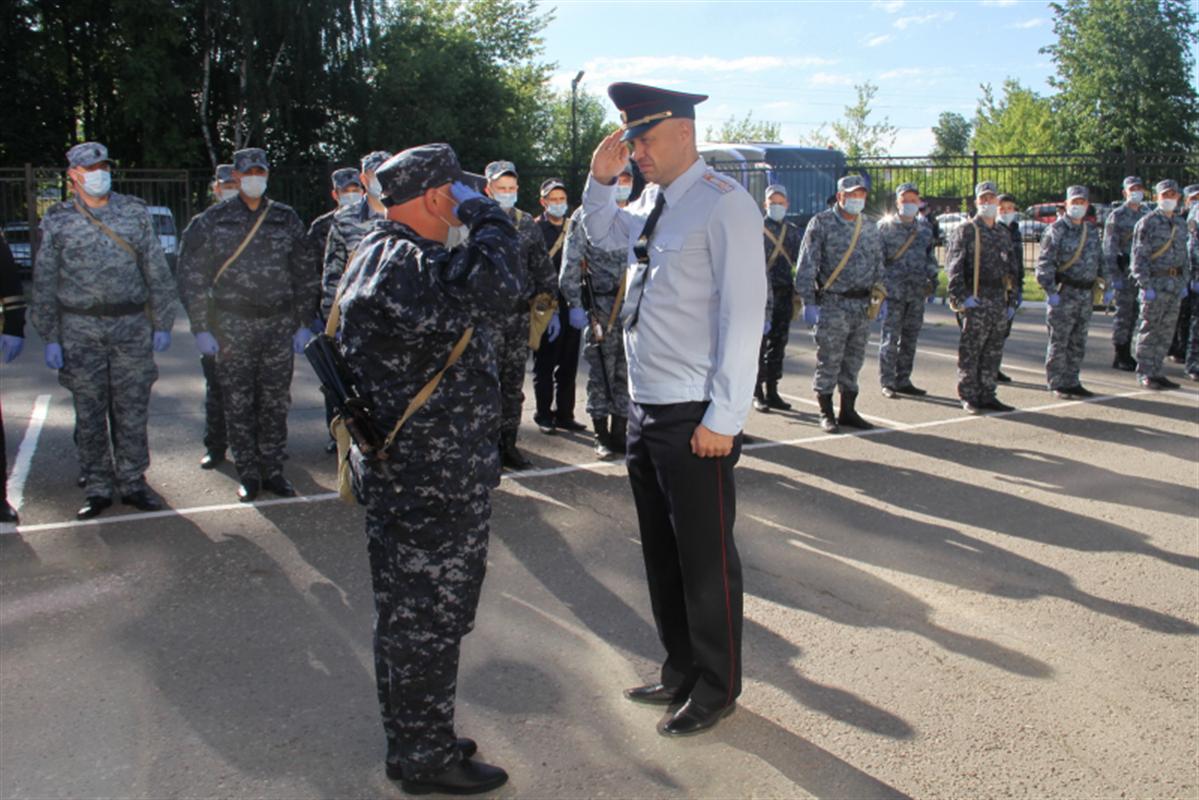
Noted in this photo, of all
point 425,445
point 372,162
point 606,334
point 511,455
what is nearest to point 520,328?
point 606,334

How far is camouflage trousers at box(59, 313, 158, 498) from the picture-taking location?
631cm

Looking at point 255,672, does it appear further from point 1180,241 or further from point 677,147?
point 1180,241

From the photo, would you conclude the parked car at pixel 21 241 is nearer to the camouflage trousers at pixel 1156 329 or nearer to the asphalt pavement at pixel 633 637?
the asphalt pavement at pixel 633 637

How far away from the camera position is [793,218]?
25.0 m

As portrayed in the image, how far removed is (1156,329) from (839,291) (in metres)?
4.26

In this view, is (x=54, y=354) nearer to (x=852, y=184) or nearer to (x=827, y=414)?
(x=827, y=414)

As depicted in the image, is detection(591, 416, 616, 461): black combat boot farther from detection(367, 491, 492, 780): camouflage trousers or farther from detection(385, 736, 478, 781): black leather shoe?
detection(367, 491, 492, 780): camouflage trousers

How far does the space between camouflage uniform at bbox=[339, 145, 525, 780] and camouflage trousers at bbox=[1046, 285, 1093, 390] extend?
8.53 m

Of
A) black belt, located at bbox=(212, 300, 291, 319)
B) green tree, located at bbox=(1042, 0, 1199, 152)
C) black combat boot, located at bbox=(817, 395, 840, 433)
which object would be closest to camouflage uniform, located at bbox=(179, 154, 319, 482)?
black belt, located at bbox=(212, 300, 291, 319)

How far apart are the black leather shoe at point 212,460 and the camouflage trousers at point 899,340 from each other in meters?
6.42

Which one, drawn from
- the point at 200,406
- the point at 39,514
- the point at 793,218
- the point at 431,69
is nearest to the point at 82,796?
the point at 39,514

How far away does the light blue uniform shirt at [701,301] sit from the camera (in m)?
3.57

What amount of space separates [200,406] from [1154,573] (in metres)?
8.01

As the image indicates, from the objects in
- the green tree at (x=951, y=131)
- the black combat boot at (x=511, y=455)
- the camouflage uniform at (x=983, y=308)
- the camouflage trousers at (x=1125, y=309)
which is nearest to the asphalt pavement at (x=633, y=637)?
the black combat boot at (x=511, y=455)
